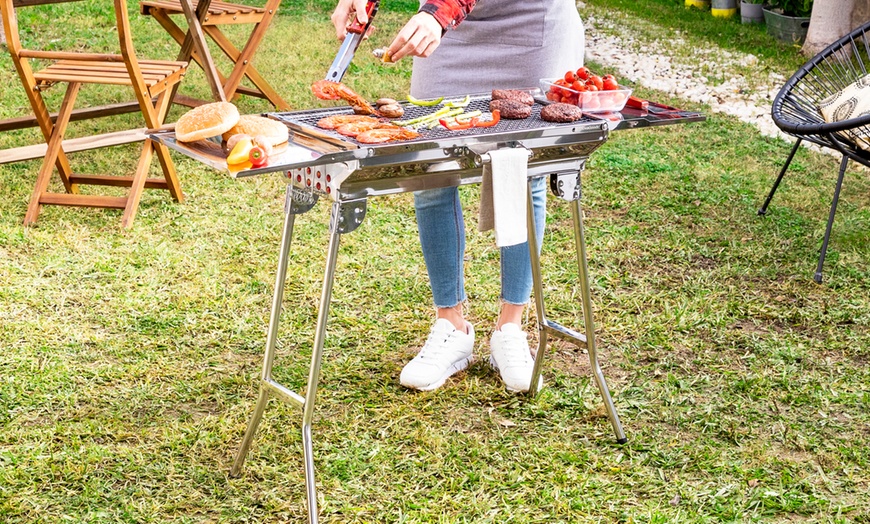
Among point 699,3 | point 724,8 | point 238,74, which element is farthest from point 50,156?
point 699,3

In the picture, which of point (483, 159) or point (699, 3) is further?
point (699, 3)

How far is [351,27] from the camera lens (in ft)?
7.64

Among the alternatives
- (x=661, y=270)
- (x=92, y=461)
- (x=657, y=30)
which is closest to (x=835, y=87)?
(x=661, y=270)

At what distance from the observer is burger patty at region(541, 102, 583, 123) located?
232 cm

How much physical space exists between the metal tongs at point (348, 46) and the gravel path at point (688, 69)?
166 inches

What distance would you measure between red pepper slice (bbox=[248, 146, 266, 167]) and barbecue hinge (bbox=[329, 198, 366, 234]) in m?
0.33

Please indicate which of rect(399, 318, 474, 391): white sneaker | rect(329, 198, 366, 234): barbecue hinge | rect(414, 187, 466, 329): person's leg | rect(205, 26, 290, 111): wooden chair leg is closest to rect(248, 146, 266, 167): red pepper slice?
rect(329, 198, 366, 234): barbecue hinge

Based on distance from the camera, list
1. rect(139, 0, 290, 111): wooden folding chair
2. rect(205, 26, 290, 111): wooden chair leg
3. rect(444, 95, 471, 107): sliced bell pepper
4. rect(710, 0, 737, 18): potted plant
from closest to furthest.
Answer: rect(444, 95, 471, 107): sliced bell pepper → rect(139, 0, 290, 111): wooden folding chair → rect(205, 26, 290, 111): wooden chair leg → rect(710, 0, 737, 18): potted plant

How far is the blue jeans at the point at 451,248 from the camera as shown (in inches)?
112

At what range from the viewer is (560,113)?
2.33 metres

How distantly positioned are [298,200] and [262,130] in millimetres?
380

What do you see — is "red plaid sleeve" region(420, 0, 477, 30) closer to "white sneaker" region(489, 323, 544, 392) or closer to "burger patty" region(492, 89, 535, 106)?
"burger patty" region(492, 89, 535, 106)

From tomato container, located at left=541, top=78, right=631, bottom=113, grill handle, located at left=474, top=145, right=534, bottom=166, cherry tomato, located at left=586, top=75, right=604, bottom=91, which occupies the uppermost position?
cherry tomato, located at left=586, top=75, right=604, bottom=91

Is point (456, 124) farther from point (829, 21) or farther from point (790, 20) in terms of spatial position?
point (790, 20)
